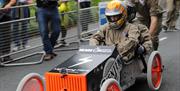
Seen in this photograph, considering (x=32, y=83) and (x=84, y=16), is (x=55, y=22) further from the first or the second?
(x=32, y=83)

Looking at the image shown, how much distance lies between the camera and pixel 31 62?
8.74 meters

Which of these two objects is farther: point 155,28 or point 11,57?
point 11,57

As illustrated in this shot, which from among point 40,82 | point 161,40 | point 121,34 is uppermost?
point 121,34

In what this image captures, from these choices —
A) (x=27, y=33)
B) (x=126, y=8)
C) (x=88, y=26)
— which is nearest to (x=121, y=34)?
(x=126, y=8)

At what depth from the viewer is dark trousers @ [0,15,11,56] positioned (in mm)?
8644

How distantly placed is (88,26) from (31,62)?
3188 mm

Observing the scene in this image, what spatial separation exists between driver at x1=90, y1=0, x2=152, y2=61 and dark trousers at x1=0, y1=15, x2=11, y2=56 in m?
3.17

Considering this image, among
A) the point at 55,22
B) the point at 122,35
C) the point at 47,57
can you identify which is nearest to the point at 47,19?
the point at 55,22

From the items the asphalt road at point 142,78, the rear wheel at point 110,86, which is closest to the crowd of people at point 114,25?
the asphalt road at point 142,78

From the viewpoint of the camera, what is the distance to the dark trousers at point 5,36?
28.4 feet

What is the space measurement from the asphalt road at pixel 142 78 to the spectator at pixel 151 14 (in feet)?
2.18

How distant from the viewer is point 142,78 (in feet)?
21.9

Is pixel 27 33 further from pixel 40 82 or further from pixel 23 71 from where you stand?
pixel 40 82

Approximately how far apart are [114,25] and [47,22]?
3079mm
